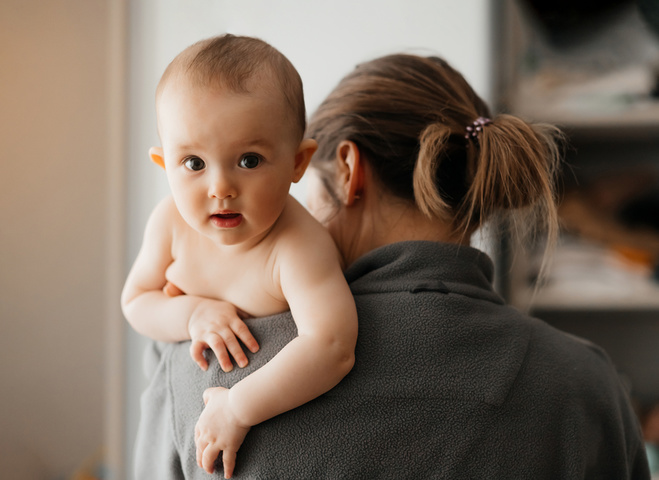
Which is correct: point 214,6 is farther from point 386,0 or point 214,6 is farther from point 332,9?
point 386,0

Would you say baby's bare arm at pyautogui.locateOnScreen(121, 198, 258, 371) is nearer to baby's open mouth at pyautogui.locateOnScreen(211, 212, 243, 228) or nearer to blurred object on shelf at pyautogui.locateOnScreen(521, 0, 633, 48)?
baby's open mouth at pyautogui.locateOnScreen(211, 212, 243, 228)

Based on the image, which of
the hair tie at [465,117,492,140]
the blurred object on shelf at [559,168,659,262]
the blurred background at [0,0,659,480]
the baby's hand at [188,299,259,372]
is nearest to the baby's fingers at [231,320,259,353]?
the baby's hand at [188,299,259,372]

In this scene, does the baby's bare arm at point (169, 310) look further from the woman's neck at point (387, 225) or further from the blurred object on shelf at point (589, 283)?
the blurred object on shelf at point (589, 283)

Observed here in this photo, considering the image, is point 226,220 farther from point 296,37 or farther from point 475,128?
point 296,37

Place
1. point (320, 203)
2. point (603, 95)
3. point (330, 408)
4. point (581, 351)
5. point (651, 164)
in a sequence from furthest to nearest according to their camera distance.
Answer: point (651, 164) < point (603, 95) < point (320, 203) < point (581, 351) < point (330, 408)

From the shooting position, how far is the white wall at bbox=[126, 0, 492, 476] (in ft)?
4.71

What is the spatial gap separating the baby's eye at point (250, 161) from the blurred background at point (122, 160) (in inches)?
34.5

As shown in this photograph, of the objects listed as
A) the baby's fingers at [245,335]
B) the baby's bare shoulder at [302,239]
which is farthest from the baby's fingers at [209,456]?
the baby's bare shoulder at [302,239]

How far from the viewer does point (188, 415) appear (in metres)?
0.67

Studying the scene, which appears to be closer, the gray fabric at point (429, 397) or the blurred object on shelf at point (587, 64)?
the gray fabric at point (429, 397)

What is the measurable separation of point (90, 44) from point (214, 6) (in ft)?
1.09

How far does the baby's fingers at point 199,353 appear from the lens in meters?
0.67

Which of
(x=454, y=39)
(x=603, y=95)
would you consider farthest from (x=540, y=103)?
(x=454, y=39)

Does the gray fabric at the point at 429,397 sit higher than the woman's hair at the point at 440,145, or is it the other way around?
the woman's hair at the point at 440,145
